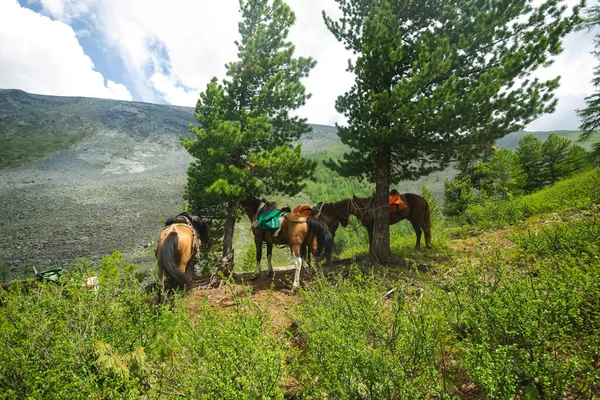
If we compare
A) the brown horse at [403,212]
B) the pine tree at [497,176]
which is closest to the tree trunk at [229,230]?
the brown horse at [403,212]

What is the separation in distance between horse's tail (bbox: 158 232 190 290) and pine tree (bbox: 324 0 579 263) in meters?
5.29

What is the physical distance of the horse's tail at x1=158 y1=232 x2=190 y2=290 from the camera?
5402 millimetres

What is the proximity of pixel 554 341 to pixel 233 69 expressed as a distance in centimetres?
1015

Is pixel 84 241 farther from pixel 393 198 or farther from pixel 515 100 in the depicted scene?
pixel 515 100

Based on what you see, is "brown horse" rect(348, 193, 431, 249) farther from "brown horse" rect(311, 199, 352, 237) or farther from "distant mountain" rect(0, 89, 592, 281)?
"distant mountain" rect(0, 89, 592, 281)

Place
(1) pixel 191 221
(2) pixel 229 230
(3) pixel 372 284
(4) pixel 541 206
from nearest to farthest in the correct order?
(3) pixel 372 284, (1) pixel 191 221, (2) pixel 229 230, (4) pixel 541 206

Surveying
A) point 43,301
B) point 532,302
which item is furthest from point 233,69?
point 532,302

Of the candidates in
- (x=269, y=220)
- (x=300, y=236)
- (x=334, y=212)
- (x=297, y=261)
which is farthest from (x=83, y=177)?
(x=297, y=261)

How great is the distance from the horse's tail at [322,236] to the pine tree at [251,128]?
1.96 m

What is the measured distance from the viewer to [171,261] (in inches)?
219

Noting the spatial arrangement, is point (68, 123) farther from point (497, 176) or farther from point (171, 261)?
point (497, 176)

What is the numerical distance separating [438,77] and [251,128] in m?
5.34

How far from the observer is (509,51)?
6352 mm

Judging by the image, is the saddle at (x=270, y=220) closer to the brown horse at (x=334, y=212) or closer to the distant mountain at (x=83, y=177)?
the brown horse at (x=334, y=212)
